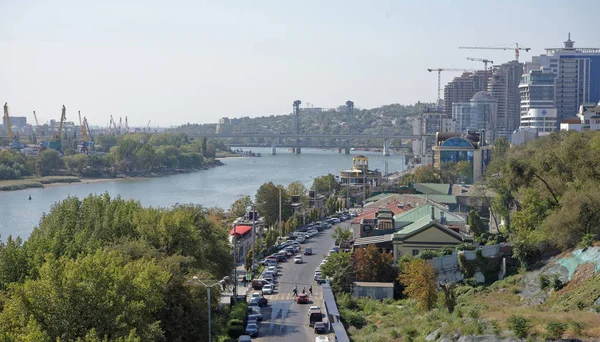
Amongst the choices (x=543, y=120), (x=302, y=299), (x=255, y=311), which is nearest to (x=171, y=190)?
(x=543, y=120)

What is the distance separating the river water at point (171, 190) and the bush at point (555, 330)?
13.3 meters

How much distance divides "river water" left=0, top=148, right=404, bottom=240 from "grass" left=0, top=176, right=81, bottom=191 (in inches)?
23.6

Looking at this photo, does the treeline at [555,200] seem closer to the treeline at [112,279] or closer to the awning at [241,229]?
the treeline at [112,279]

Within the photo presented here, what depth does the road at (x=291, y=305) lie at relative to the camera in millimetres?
8211

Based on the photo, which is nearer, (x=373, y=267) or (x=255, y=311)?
(x=255, y=311)

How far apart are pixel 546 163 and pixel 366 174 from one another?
549 inches

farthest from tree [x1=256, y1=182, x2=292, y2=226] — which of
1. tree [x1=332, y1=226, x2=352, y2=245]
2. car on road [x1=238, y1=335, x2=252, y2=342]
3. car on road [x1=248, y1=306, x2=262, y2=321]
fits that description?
car on road [x1=238, y1=335, x2=252, y2=342]

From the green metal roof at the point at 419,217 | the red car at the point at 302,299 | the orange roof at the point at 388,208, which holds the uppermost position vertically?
the green metal roof at the point at 419,217

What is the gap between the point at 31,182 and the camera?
33.2 m

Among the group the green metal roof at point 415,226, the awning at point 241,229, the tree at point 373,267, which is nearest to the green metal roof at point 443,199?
the awning at point 241,229

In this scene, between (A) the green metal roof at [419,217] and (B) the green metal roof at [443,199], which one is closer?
(A) the green metal roof at [419,217]

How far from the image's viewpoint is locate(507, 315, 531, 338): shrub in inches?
242

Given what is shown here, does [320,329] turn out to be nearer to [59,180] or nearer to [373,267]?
[373,267]

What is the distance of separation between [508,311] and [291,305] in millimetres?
3194
